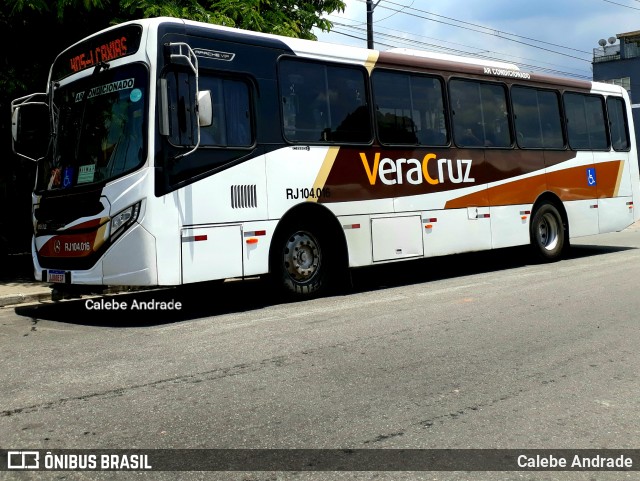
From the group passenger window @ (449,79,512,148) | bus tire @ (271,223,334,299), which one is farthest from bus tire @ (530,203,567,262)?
bus tire @ (271,223,334,299)

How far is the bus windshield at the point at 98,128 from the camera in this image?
26.4 feet

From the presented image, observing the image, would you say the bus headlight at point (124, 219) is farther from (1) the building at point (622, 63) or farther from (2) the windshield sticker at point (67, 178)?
(1) the building at point (622, 63)

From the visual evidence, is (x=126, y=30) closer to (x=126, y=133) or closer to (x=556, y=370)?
(x=126, y=133)

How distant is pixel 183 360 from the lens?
6.00 metres

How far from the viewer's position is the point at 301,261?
939 cm

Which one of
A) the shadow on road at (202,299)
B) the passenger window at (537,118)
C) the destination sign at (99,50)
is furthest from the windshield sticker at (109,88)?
the passenger window at (537,118)

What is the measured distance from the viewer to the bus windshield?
805 centimetres

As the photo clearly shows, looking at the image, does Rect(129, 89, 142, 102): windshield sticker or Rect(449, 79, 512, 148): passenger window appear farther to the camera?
Rect(449, 79, 512, 148): passenger window

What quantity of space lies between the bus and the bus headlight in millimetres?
15

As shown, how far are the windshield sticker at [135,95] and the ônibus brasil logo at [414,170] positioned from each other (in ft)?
10.9

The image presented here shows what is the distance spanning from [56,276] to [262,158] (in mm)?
2812

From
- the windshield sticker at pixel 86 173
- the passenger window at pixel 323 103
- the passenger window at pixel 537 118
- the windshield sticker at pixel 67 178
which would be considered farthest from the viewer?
the passenger window at pixel 537 118

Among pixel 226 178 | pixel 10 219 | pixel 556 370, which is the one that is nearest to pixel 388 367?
pixel 556 370
